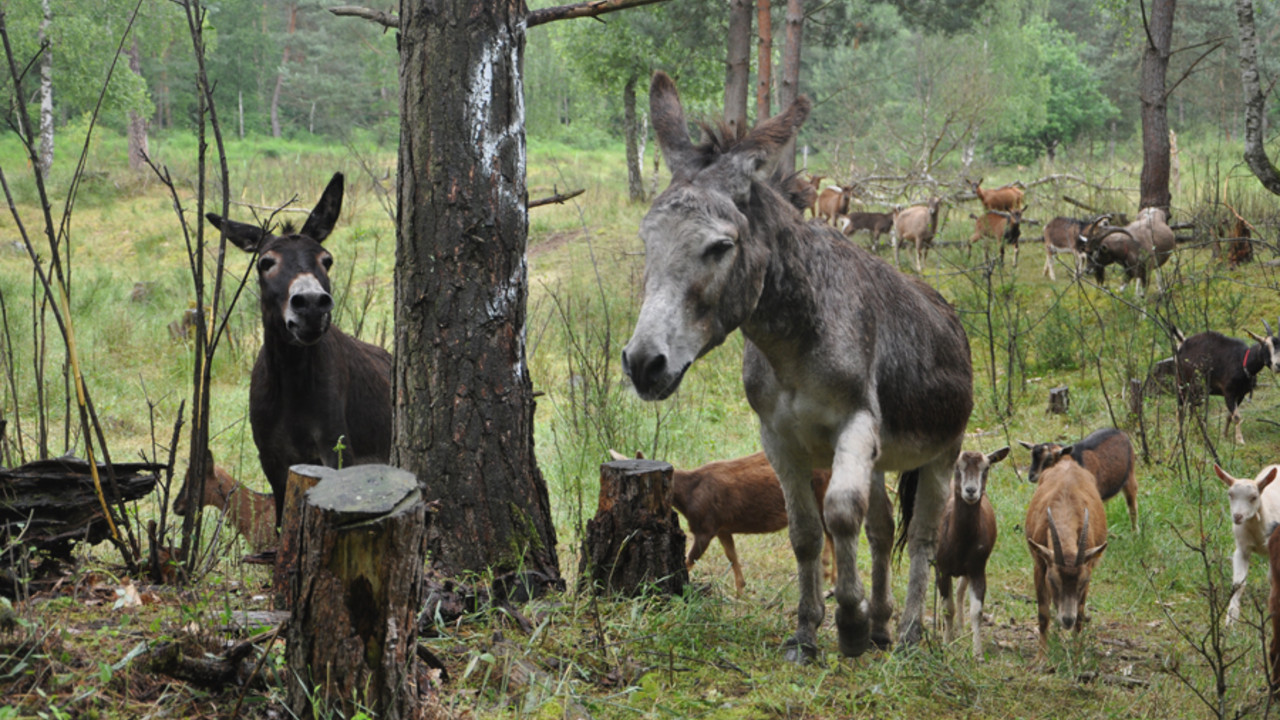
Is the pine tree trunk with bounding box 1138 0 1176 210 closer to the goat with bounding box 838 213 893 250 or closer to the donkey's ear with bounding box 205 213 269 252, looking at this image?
the goat with bounding box 838 213 893 250

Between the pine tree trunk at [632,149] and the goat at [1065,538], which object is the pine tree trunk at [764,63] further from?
the goat at [1065,538]

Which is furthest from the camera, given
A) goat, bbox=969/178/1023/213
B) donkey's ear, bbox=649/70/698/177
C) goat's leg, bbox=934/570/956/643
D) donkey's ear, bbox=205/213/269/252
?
goat, bbox=969/178/1023/213

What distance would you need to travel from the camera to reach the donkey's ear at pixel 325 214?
5.27 m

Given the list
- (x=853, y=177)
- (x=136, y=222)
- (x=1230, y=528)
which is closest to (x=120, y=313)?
(x=136, y=222)

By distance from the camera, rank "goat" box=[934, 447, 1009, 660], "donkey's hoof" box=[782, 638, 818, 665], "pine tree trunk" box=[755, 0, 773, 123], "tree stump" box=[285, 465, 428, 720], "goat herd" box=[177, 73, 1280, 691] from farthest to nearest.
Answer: "pine tree trunk" box=[755, 0, 773, 123] < "goat" box=[934, 447, 1009, 660] < "donkey's hoof" box=[782, 638, 818, 665] < "goat herd" box=[177, 73, 1280, 691] < "tree stump" box=[285, 465, 428, 720]

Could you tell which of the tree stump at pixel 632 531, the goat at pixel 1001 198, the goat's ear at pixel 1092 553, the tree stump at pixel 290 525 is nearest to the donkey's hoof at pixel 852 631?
the tree stump at pixel 632 531

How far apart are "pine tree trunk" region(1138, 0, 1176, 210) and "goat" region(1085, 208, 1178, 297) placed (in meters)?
0.97

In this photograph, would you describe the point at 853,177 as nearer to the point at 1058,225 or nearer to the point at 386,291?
the point at 1058,225

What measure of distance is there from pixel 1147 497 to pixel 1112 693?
411 cm

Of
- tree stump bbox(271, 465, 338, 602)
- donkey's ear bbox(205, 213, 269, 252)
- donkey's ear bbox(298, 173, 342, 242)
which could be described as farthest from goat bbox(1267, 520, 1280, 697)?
donkey's ear bbox(205, 213, 269, 252)

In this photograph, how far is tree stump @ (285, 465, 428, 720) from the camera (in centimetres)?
251

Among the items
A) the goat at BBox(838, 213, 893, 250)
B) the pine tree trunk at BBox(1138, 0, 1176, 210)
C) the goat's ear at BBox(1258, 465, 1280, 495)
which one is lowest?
the goat's ear at BBox(1258, 465, 1280, 495)

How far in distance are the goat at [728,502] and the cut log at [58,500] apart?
3458 millimetres

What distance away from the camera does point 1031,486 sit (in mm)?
8383
